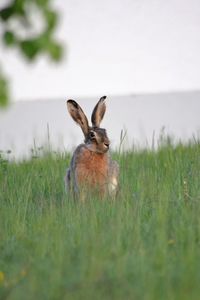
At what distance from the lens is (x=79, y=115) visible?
8.58m

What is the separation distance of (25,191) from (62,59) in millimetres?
4122

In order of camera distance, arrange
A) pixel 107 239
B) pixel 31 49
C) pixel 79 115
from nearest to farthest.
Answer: pixel 31 49 → pixel 107 239 → pixel 79 115

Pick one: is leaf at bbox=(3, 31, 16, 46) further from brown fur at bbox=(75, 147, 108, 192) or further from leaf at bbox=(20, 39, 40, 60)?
brown fur at bbox=(75, 147, 108, 192)

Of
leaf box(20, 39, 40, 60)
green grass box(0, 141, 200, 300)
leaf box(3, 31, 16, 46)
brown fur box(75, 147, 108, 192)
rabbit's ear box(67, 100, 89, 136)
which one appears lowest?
green grass box(0, 141, 200, 300)

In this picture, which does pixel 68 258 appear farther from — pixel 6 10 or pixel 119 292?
pixel 6 10

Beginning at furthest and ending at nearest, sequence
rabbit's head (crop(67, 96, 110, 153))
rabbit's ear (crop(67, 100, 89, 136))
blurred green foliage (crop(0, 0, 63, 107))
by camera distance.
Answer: rabbit's ear (crop(67, 100, 89, 136)) → rabbit's head (crop(67, 96, 110, 153)) → blurred green foliage (crop(0, 0, 63, 107))

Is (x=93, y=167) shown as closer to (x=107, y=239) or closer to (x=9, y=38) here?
(x=107, y=239)

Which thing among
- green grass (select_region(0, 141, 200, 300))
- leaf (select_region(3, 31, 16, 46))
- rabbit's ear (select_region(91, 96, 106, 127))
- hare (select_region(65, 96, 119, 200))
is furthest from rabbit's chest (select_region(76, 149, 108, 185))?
leaf (select_region(3, 31, 16, 46))

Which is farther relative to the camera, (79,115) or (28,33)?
(79,115)

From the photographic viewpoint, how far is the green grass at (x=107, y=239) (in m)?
4.54

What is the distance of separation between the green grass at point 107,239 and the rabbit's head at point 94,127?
47 cm

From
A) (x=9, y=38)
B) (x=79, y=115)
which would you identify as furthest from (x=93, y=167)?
Answer: (x=9, y=38)

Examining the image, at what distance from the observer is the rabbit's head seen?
8.17 meters

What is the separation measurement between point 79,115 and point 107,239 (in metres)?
3.17
